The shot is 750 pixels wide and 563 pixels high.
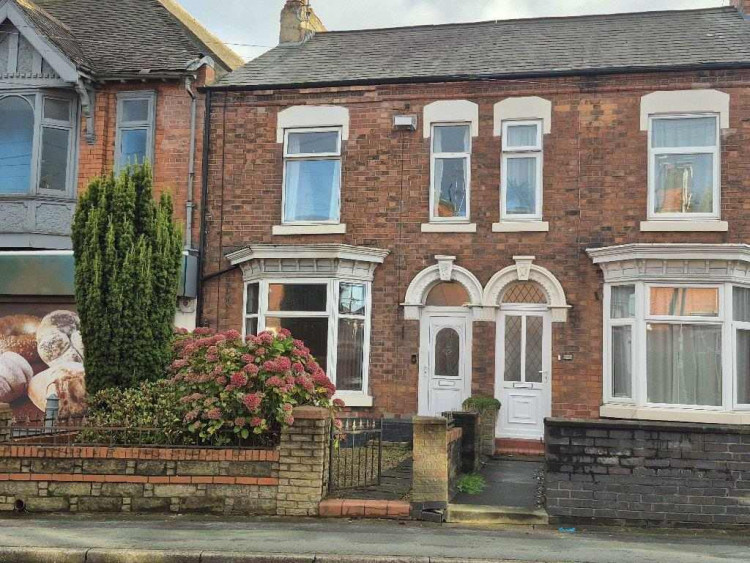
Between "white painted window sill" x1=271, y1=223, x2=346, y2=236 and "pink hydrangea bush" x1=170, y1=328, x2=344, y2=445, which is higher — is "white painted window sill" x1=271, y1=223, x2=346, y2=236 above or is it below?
above

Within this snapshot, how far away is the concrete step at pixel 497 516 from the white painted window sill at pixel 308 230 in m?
7.07

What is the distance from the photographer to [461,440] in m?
11.6

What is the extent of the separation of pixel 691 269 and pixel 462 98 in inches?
193

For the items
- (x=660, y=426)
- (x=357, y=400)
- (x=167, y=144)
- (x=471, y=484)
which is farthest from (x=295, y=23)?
(x=660, y=426)

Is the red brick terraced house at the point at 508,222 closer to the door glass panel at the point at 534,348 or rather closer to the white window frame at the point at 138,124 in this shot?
the door glass panel at the point at 534,348

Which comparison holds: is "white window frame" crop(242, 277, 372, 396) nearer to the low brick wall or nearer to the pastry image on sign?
the pastry image on sign

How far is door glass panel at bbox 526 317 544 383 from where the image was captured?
1466cm

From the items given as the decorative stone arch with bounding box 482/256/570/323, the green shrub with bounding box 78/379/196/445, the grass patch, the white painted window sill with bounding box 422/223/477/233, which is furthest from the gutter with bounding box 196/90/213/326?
the grass patch

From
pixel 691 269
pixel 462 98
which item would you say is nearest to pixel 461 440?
pixel 691 269

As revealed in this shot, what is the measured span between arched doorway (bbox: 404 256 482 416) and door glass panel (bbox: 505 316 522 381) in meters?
0.63

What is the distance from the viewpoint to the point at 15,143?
16.0m

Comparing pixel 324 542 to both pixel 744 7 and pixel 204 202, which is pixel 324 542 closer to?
pixel 204 202

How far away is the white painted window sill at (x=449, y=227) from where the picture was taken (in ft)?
48.9

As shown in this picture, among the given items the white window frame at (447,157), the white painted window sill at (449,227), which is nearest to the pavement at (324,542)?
the white painted window sill at (449,227)
